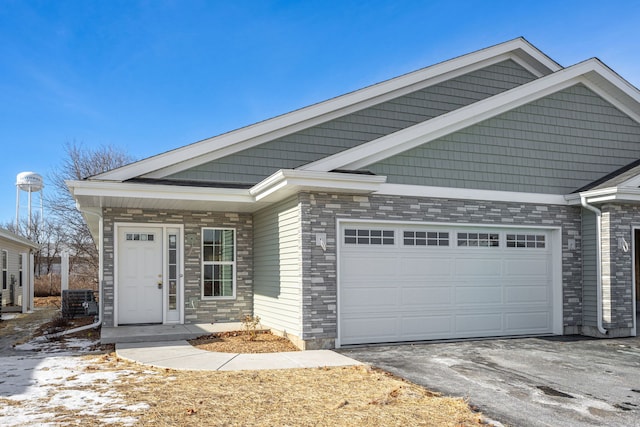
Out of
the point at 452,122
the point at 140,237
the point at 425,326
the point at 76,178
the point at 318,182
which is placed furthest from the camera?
the point at 76,178

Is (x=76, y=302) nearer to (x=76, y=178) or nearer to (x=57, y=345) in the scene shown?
(x=57, y=345)

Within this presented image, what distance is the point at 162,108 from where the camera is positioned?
23641mm

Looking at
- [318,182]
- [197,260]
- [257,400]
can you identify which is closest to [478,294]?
[318,182]

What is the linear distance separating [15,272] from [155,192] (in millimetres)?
14492

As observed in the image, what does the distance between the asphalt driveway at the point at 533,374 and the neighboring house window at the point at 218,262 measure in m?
3.96

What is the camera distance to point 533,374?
287 inches

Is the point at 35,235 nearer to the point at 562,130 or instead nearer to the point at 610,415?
the point at 562,130

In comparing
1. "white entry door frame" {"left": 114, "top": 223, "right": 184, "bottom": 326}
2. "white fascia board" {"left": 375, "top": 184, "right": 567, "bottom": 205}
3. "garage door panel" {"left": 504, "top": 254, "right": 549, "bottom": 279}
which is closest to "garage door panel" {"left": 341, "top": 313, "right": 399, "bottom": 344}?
"white fascia board" {"left": 375, "top": 184, "right": 567, "bottom": 205}

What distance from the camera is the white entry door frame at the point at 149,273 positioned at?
11438 mm

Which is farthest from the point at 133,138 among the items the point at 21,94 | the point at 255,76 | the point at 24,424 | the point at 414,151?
the point at 24,424

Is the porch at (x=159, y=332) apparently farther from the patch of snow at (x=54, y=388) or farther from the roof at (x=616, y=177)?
the roof at (x=616, y=177)

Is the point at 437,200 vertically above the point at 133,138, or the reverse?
the point at 133,138

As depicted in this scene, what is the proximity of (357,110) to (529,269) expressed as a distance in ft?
Result: 17.2

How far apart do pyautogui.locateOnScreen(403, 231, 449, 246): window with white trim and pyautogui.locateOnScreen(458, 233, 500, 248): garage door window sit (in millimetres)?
360
